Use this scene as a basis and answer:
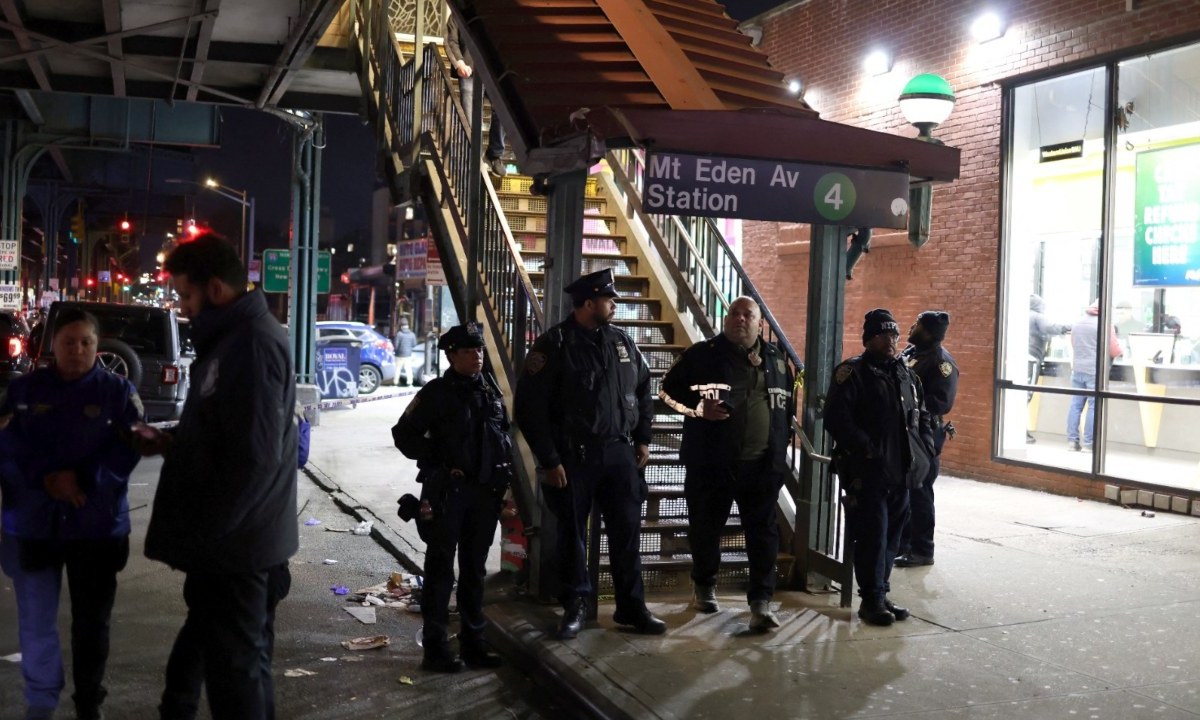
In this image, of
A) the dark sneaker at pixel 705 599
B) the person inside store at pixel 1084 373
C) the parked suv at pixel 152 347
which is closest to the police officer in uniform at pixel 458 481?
the dark sneaker at pixel 705 599

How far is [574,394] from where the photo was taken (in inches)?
246

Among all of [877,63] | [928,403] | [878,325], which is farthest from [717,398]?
[877,63]

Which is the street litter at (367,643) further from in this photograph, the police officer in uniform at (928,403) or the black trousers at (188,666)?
the police officer in uniform at (928,403)

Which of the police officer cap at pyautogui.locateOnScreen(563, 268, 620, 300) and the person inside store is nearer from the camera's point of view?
the police officer cap at pyautogui.locateOnScreen(563, 268, 620, 300)

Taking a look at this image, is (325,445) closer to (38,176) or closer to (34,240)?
(38,176)

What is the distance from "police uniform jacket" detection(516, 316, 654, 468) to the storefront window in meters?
7.18

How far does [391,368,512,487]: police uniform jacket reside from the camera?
5.88 metres

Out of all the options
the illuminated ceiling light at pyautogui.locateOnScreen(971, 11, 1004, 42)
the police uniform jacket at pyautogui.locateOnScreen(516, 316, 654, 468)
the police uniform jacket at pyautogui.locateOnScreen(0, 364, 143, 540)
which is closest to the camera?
the police uniform jacket at pyautogui.locateOnScreen(0, 364, 143, 540)

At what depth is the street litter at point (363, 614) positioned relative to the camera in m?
7.02

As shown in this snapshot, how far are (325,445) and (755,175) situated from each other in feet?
36.0

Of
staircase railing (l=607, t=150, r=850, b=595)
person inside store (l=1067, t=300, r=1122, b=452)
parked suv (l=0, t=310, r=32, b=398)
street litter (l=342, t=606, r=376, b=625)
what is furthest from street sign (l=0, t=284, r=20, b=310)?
person inside store (l=1067, t=300, r=1122, b=452)

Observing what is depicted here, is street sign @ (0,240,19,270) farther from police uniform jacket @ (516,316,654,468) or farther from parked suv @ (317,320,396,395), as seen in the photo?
police uniform jacket @ (516,316,654,468)

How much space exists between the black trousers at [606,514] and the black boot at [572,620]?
33mm

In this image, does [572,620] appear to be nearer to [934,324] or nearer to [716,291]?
[934,324]
